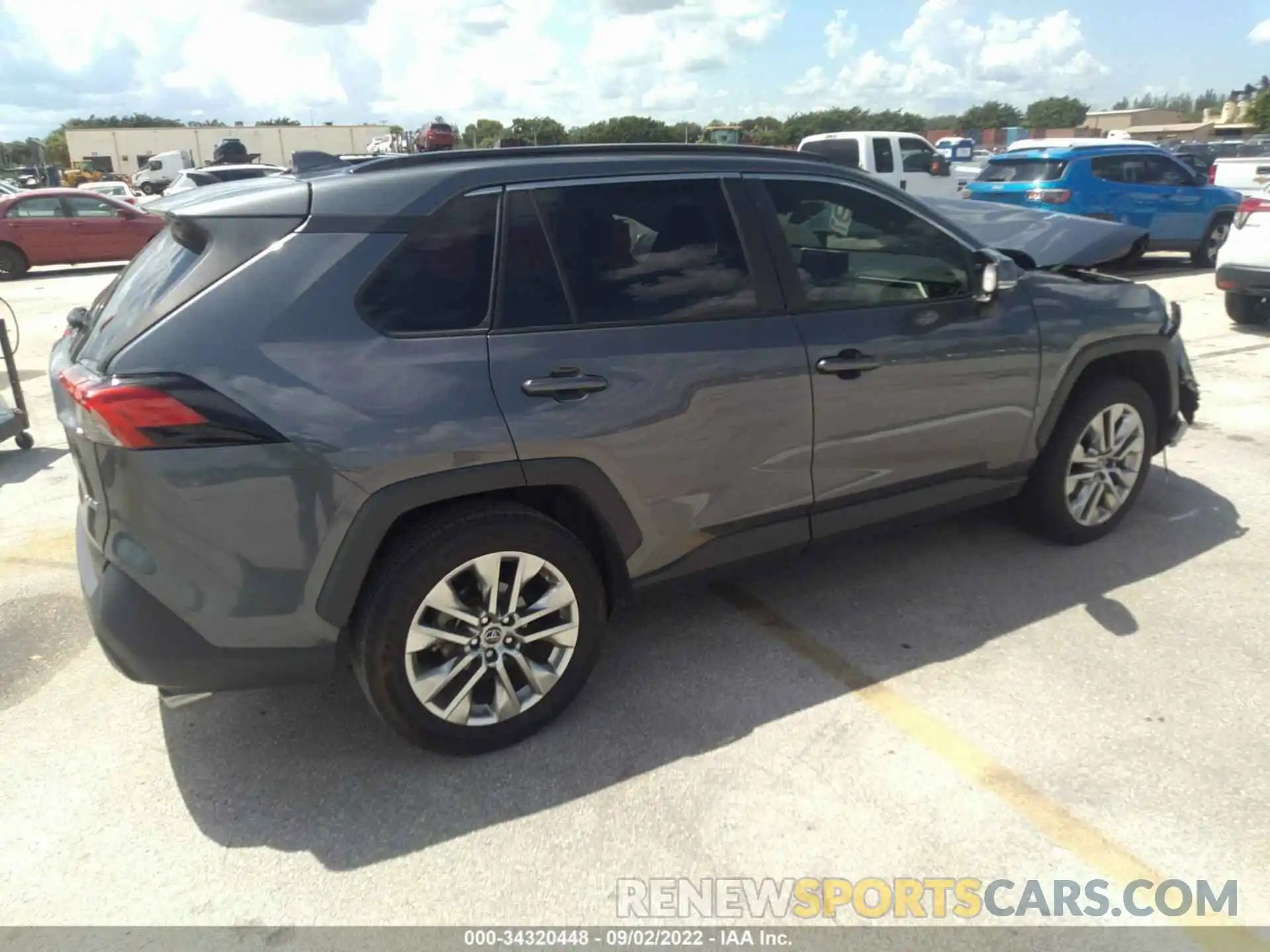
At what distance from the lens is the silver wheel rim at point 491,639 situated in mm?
2762

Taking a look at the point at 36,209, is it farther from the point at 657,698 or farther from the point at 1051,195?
the point at 657,698

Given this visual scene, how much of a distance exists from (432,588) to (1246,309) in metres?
9.80

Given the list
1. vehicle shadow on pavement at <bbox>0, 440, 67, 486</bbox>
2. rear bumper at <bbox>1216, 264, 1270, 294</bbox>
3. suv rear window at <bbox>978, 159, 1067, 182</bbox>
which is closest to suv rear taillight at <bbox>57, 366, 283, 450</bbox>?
vehicle shadow on pavement at <bbox>0, 440, 67, 486</bbox>

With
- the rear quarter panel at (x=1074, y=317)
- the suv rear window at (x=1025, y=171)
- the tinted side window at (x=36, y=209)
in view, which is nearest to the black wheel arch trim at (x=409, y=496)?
the rear quarter panel at (x=1074, y=317)

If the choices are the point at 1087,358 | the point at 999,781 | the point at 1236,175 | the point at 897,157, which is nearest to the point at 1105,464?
the point at 1087,358

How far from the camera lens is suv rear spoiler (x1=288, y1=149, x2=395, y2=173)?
9.97ft

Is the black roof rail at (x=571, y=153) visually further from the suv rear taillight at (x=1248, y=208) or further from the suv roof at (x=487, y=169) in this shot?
the suv rear taillight at (x=1248, y=208)

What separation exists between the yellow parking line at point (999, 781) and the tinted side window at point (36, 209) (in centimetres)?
1752

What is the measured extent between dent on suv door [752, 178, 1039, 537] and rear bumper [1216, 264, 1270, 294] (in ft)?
20.8

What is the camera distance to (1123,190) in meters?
12.6

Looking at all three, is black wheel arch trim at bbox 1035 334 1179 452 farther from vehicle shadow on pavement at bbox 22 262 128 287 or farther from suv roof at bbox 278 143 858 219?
vehicle shadow on pavement at bbox 22 262 128 287

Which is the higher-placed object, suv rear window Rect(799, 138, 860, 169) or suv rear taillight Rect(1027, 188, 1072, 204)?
suv rear window Rect(799, 138, 860, 169)

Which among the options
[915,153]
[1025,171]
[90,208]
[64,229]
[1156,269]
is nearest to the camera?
[1025,171]

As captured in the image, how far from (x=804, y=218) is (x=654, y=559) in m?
1.40
